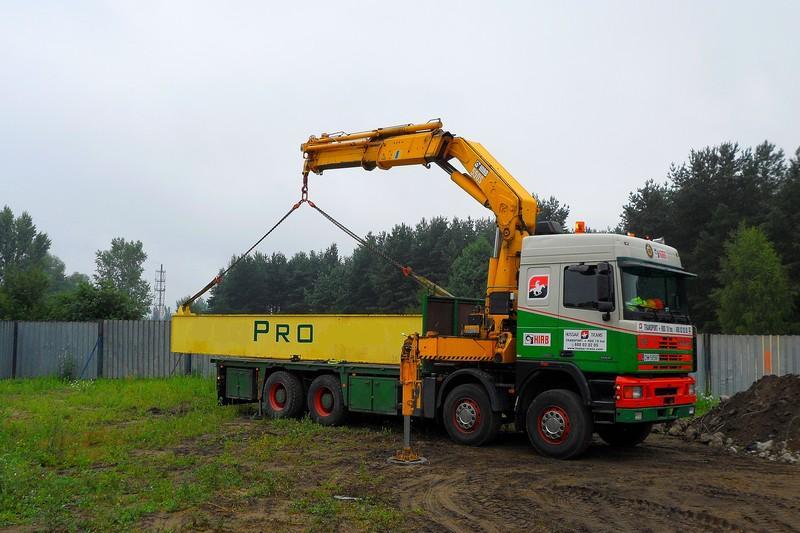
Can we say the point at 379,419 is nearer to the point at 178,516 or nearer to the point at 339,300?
the point at 178,516

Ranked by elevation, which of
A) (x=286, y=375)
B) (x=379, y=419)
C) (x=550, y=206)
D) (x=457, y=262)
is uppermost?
(x=550, y=206)

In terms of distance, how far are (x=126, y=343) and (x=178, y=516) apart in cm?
1837

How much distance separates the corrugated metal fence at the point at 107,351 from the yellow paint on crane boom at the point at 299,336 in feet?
24.2

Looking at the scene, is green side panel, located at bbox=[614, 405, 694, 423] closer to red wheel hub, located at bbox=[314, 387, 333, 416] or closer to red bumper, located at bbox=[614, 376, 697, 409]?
red bumper, located at bbox=[614, 376, 697, 409]

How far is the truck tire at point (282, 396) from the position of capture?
596 inches

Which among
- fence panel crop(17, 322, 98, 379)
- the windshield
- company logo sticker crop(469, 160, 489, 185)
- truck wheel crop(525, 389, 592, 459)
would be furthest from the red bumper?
fence panel crop(17, 322, 98, 379)

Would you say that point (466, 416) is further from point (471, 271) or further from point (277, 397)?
point (471, 271)

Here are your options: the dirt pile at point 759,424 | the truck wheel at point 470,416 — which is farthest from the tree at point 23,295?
the dirt pile at point 759,424

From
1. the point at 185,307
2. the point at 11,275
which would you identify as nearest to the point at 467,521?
the point at 185,307

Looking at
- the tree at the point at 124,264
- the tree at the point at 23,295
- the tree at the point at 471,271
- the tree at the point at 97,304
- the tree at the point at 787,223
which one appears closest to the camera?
the tree at the point at 97,304

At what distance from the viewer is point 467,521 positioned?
24.1ft

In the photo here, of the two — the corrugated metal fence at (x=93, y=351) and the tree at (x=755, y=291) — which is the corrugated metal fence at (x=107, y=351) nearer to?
the corrugated metal fence at (x=93, y=351)

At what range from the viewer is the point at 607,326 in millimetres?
10594

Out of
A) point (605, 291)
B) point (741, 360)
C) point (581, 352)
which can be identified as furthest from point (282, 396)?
point (741, 360)
